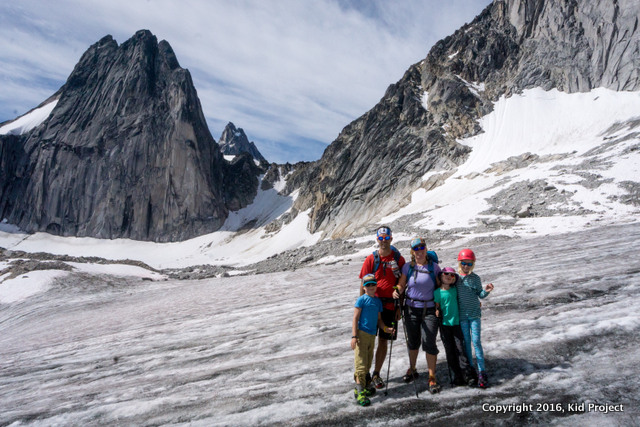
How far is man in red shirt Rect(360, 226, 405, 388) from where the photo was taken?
19.9 feet

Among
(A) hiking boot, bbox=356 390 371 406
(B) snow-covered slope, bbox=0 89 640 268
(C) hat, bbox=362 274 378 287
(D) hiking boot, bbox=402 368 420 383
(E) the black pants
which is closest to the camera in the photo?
(A) hiking boot, bbox=356 390 371 406

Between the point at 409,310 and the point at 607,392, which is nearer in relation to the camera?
the point at 607,392

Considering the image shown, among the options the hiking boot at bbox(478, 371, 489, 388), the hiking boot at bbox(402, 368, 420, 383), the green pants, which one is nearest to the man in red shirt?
the green pants


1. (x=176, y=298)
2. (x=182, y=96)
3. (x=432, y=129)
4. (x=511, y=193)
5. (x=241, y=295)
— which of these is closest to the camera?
(x=241, y=295)

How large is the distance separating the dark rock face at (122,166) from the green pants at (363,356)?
353ft

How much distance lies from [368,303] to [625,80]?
77.8 m

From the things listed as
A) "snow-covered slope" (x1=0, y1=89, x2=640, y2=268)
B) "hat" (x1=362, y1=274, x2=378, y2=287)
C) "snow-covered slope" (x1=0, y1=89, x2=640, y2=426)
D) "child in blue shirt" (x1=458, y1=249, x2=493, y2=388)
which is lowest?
"snow-covered slope" (x1=0, y1=89, x2=640, y2=426)

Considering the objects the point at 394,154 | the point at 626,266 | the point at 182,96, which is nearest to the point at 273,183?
the point at 182,96

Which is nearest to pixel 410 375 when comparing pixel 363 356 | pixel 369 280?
pixel 363 356

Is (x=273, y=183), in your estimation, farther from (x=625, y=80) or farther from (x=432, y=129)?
(x=625, y=80)

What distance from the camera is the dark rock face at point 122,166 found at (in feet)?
350

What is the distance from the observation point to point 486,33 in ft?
268

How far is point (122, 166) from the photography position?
357ft

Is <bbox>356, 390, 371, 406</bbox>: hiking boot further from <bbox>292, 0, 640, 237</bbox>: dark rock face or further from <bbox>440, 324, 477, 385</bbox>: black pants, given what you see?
<bbox>292, 0, 640, 237</bbox>: dark rock face
